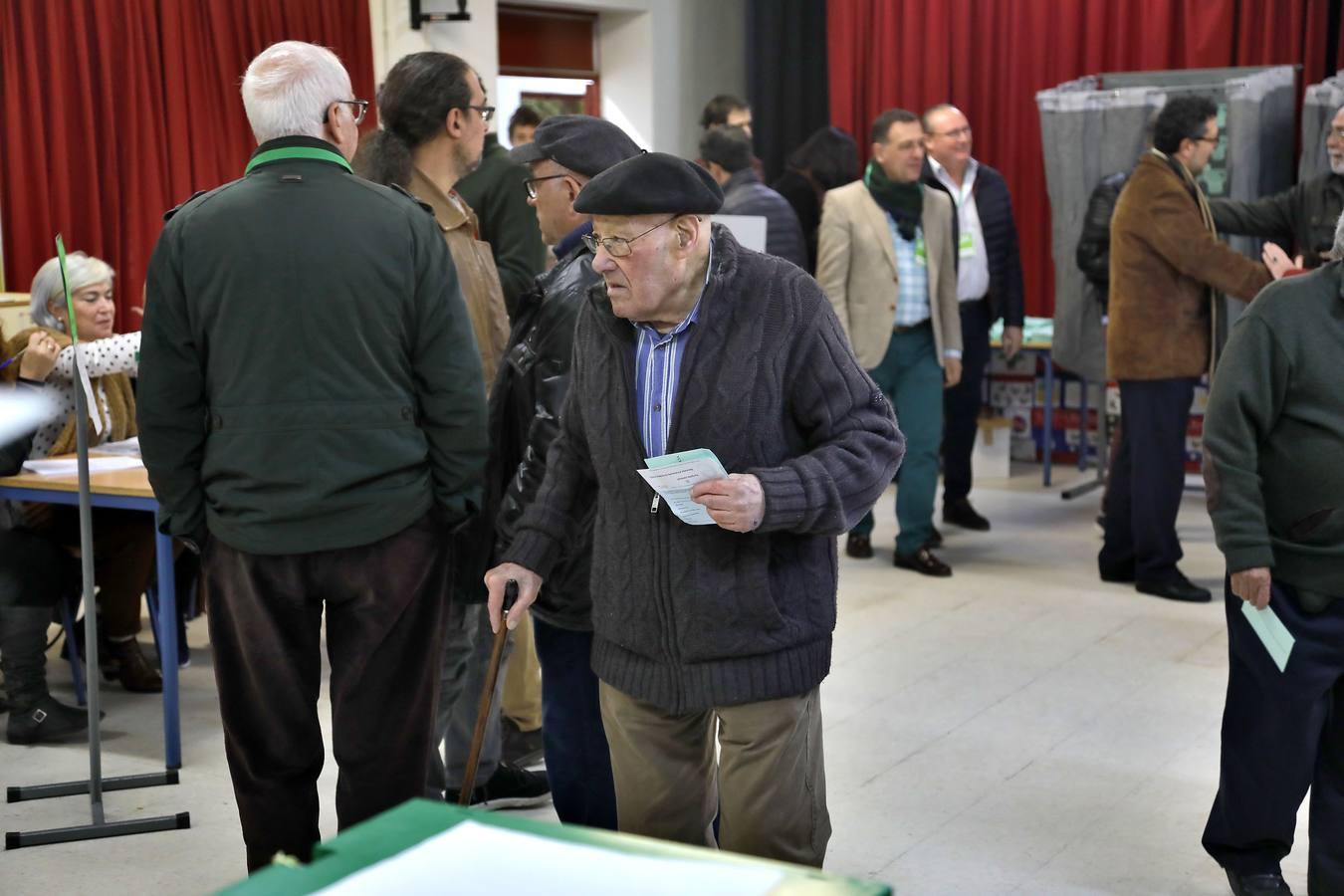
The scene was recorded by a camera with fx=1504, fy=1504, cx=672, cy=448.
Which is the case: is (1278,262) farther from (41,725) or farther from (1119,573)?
(41,725)

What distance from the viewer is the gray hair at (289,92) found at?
2510mm

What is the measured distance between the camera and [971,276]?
6.50 metres

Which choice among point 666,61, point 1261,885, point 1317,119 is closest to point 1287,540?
point 1261,885

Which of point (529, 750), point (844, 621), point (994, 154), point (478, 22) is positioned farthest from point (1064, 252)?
point (529, 750)

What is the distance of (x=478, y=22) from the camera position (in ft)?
26.0

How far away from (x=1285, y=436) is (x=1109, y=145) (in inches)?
170

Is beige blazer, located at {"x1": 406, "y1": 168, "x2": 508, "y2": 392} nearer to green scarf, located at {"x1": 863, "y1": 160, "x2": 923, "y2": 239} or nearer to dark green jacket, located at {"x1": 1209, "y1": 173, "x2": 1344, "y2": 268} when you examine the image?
green scarf, located at {"x1": 863, "y1": 160, "x2": 923, "y2": 239}

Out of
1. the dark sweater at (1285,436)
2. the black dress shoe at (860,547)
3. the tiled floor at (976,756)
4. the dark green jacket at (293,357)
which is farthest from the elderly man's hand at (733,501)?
the black dress shoe at (860,547)

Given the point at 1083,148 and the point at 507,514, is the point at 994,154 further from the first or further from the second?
the point at 507,514

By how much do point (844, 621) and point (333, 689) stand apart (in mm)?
2765

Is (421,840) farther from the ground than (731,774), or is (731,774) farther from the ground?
(421,840)

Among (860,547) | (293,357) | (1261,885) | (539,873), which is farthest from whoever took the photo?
(860,547)

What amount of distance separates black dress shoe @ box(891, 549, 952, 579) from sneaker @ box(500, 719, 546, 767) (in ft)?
7.92

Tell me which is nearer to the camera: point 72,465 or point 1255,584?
point 1255,584
